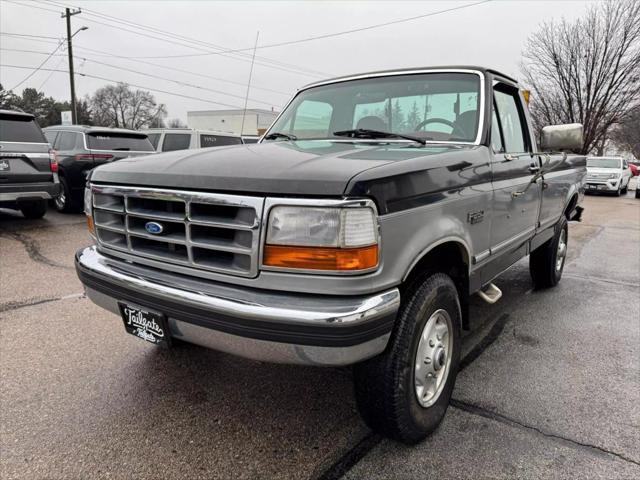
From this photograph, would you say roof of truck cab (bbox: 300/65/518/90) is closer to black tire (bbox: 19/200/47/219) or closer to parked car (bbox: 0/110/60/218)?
parked car (bbox: 0/110/60/218)

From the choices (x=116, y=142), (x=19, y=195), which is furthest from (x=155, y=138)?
(x=19, y=195)

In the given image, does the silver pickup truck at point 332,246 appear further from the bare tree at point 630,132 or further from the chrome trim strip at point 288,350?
the bare tree at point 630,132

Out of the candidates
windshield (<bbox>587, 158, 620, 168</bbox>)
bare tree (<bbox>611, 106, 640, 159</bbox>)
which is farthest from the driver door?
bare tree (<bbox>611, 106, 640, 159</bbox>)

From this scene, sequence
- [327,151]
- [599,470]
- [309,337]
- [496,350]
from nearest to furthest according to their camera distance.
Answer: [309,337] → [599,470] → [327,151] → [496,350]

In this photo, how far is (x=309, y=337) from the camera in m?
1.80

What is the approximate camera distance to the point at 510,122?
3.65 metres

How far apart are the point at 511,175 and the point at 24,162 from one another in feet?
22.8

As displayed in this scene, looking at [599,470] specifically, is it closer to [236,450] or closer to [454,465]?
[454,465]

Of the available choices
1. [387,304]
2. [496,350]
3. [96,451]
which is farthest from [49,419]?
[496,350]

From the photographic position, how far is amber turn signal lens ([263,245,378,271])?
184 cm

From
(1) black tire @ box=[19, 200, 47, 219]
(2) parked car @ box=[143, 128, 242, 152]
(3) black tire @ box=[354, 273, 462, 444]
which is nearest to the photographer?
(3) black tire @ box=[354, 273, 462, 444]

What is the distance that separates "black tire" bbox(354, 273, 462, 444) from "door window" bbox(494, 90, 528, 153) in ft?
5.35

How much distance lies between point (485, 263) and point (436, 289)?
833 millimetres

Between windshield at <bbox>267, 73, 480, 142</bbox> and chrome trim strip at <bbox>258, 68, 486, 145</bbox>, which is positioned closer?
chrome trim strip at <bbox>258, 68, 486, 145</bbox>
